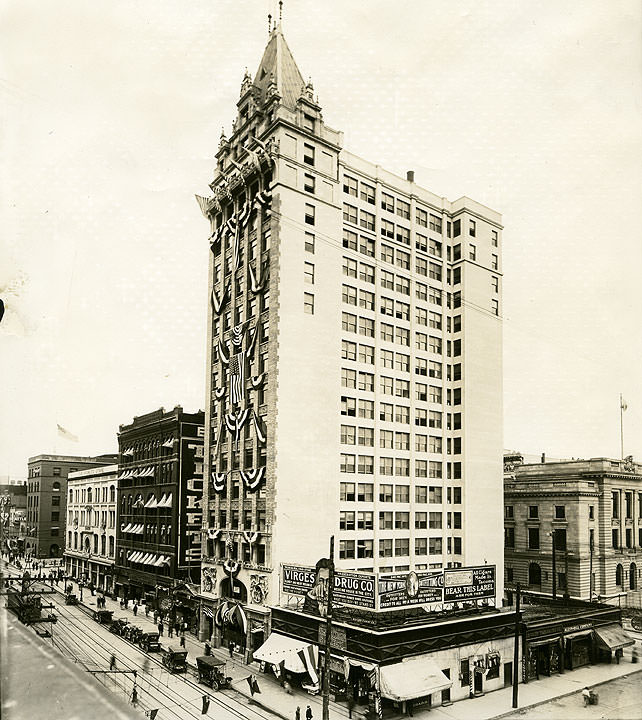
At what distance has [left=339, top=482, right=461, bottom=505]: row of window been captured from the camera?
51.2m

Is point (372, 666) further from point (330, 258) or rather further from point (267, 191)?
point (267, 191)

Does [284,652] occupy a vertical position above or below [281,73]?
below

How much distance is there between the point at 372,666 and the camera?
3356 cm

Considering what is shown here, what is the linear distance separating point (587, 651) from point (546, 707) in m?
12.5

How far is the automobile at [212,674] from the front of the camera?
38219 mm

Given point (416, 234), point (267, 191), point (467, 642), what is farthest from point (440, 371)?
point (467, 642)

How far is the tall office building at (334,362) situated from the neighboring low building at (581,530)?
10338 millimetres

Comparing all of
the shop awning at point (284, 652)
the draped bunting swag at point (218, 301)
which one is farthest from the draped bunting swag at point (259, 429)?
the shop awning at point (284, 652)

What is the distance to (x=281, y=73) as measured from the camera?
5203 centimetres

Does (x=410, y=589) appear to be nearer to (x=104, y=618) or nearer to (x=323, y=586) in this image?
(x=323, y=586)

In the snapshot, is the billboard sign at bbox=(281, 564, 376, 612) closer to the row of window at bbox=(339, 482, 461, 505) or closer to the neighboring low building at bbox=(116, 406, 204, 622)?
the row of window at bbox=(339, 482, 461, 505)

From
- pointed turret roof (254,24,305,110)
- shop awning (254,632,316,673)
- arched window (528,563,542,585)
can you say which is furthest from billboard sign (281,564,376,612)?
arched window (528,563,542,585)

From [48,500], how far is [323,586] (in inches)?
3321

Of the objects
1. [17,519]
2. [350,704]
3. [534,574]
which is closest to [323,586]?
[350,704]
